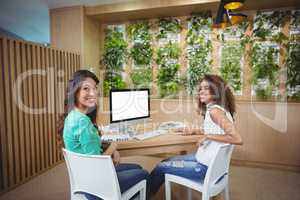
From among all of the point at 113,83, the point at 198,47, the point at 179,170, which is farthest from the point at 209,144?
the point at 113,83

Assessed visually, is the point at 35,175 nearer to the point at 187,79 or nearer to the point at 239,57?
the point at 187,79

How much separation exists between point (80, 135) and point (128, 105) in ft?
3.34

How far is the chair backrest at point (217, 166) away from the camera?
5.08ft

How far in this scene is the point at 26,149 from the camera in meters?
2.83

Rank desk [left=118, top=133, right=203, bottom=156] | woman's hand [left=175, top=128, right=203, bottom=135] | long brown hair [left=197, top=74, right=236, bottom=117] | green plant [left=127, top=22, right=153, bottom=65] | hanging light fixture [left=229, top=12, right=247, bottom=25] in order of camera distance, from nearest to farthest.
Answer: long brown hair [left=197, top=74, right=236, bottom=117] < desk [left=118, top=133, right=203, bottom=156] < woman's hand [left=175, top=128, right=203, bottom=135] < hanging light fixture [left=229, top=12, right=247, bottom=25] < green plant [left=127, top=22, right=153, bottom=65]

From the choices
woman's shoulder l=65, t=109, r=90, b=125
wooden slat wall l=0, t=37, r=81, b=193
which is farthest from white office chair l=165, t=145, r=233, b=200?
wooden slat wall l=0, t=37, r=81, b=193

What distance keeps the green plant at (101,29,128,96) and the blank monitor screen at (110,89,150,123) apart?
5.31 ft

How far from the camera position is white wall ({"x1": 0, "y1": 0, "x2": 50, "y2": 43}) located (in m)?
3.73

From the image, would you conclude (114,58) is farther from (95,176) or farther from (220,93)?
(95,176)

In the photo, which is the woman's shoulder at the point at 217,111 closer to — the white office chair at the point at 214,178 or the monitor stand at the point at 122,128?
the white office chair at the point at 214,178

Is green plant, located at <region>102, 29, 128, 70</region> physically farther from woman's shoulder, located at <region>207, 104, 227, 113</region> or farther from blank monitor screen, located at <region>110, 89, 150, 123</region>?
woman's shoulder, located at <region>207, 104, 227, 113</region>

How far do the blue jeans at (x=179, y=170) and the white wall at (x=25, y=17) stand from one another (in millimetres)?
3350

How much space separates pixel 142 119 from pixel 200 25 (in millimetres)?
2038

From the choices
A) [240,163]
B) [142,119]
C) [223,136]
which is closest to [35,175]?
[142,119]
